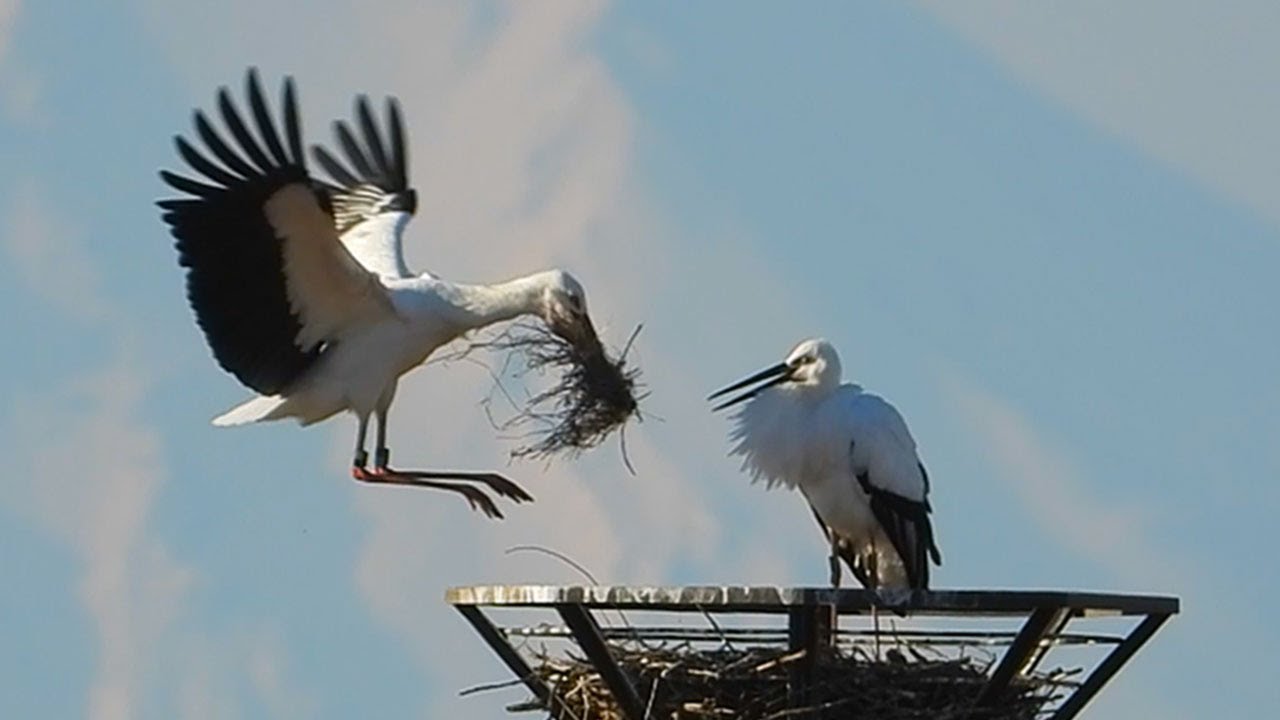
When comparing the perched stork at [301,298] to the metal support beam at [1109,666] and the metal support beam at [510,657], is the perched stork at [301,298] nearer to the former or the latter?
the metal support beam at [510,657]

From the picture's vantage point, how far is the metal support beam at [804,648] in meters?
9.57

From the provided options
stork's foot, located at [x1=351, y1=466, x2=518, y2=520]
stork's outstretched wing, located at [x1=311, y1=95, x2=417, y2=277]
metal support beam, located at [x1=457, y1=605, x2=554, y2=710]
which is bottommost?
metal support beam, located at [x1=457, y1=605, x2=554, y2=710]

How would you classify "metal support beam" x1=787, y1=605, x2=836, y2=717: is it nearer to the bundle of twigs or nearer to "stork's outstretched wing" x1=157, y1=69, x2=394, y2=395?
the bundle of twigs

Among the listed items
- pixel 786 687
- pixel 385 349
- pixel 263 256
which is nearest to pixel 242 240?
pixel 263 256

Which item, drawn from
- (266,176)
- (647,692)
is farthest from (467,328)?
(647,692)

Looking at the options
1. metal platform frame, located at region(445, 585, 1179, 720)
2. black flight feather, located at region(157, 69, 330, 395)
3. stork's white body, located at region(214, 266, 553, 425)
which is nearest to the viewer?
metal platform frame, located at region(445, 585, 1179, 720)

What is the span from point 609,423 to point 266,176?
4.46 ft

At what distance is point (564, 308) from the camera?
459 inches

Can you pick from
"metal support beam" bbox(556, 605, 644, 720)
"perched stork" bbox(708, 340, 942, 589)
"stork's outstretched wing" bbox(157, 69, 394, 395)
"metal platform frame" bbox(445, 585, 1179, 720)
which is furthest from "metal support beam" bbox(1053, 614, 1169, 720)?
"stork's outstretched wing" bbox(157, 69, 394, 395)

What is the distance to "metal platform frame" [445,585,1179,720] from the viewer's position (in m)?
9.15

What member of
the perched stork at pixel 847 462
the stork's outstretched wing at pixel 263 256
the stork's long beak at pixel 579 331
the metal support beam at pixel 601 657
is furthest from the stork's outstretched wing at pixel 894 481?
the metal support beam at pixel 601 657

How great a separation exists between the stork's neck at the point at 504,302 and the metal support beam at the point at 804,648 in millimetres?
2408

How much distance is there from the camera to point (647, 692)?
9875mm

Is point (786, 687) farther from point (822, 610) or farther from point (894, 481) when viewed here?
point (894, 481)
